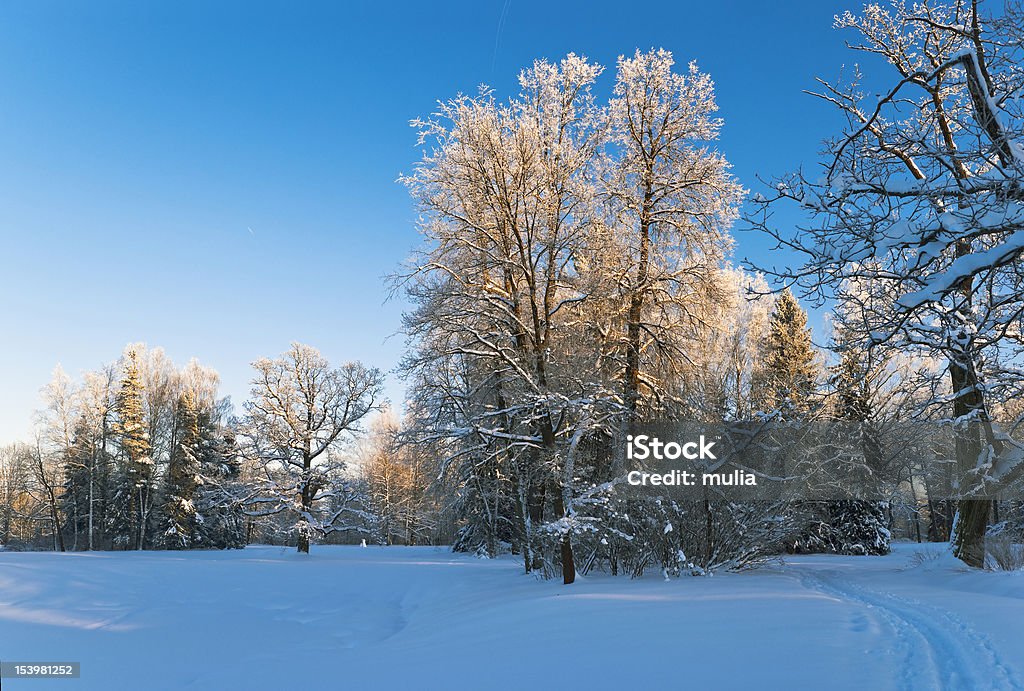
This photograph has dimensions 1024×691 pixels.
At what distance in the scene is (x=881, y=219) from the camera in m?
5.80

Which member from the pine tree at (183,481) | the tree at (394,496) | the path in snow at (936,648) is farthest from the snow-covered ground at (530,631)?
the tree at (394,496)

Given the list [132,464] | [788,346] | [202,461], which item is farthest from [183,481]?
[788,346]

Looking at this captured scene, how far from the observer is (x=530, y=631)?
7.11m

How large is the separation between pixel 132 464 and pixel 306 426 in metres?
13.6

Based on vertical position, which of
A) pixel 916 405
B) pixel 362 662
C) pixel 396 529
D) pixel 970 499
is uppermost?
pixel 916 405

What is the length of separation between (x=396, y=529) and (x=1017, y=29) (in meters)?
46.4

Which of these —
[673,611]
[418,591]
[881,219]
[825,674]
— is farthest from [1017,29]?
[418,591]

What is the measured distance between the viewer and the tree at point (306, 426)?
27.7 metres

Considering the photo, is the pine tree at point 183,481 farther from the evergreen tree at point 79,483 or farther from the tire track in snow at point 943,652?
the tire track in snow at point 943,652

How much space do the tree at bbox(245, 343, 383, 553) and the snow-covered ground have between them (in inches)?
479

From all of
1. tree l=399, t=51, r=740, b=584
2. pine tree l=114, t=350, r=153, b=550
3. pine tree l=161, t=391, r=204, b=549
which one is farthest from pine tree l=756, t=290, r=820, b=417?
pine tree l=114, t=350, r=153, b=550

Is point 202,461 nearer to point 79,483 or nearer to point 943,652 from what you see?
point 79,483

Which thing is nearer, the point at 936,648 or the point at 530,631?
the point at 936,648

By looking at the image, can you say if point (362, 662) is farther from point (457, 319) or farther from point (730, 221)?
point (730, 221)
